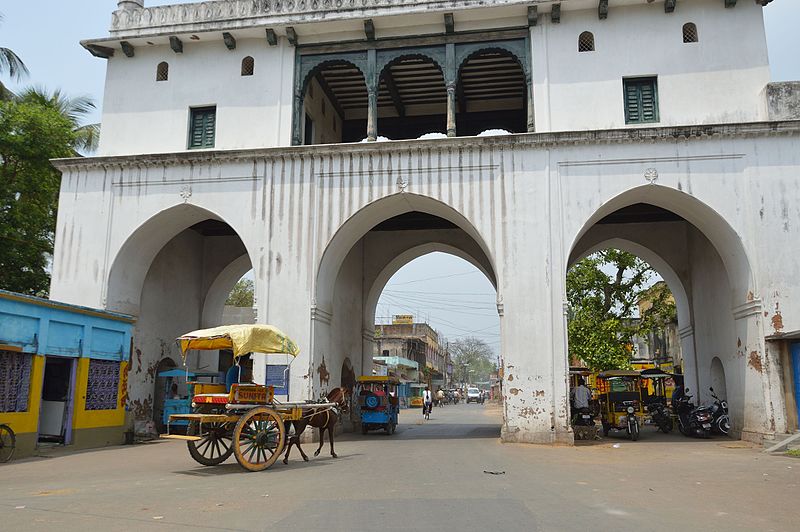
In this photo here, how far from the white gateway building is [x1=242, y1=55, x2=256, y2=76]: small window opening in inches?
1.0

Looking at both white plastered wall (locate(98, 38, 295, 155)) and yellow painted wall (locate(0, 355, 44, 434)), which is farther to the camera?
white plastered wall (locate(98, 38, 295, 155))

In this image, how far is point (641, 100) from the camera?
50.1 ft

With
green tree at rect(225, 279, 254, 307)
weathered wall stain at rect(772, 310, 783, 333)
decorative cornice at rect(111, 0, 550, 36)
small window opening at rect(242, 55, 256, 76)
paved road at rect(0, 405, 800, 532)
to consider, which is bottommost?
paved road at rect(0, 405, 800, 532)

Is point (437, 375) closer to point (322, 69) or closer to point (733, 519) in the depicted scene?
point (322, 69)

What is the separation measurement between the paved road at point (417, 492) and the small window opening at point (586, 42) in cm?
919

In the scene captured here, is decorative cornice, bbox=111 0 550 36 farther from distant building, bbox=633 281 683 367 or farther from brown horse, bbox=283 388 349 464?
distant building, bbox=633 281 683 367

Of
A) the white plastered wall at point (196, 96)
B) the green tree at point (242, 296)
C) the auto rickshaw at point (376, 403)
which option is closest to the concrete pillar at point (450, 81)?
the white plastered wall at point (196, 96)

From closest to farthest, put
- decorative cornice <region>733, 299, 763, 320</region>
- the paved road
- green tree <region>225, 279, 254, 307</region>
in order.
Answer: the paved road → decorative cornice <region>733, 299, 763, 320</region> → green tree <region>225, 279, 254, 307</region>

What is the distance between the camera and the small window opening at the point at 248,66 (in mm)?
16781

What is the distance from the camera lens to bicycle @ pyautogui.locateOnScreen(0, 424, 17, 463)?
1123 centimetres

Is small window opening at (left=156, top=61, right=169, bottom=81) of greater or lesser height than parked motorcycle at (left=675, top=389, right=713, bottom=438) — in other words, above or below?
above

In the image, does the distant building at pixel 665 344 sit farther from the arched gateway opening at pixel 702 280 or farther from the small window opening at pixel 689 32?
the small window opening at pixel 689 32

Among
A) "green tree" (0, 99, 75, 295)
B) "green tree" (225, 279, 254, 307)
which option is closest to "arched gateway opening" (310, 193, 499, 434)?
"green tree" (0, 99, 75, 295)

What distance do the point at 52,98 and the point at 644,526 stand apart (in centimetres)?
2673
